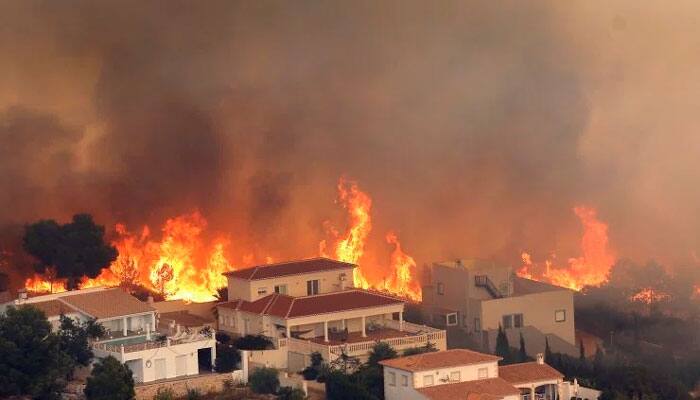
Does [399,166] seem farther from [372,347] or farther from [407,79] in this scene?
[372,347]

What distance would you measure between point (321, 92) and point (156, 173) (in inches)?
335

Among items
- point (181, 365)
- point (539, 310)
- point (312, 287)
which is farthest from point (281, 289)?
point (539, 310)

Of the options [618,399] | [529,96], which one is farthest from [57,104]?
[618,399]

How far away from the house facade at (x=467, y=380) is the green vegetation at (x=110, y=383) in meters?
7.79

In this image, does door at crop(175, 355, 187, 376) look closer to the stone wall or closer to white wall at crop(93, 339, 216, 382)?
white wall at crop(93, 339, 216, 382)

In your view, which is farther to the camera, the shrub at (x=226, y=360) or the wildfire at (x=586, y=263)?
the wildfire at (x=586, y=263)

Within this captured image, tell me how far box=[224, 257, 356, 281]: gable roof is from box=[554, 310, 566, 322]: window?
728 centimetres

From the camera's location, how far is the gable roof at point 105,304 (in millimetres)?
65438

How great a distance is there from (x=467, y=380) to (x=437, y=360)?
3.55 feet

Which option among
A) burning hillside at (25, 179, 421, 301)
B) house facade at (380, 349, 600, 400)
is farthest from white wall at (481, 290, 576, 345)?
house facade at (380, 349, 600, 400)

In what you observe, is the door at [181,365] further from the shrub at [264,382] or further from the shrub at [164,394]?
the shrub at [264,382]

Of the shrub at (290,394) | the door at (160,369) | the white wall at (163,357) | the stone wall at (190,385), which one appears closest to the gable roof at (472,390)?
the shrub at (290,394)

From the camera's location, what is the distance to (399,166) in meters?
84.6

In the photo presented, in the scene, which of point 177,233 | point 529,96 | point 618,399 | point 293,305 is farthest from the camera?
point 529,96
